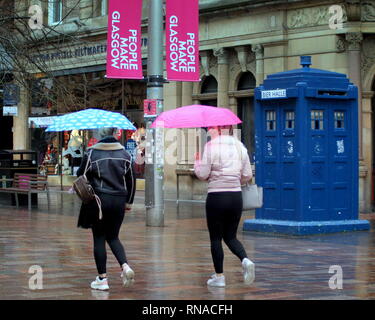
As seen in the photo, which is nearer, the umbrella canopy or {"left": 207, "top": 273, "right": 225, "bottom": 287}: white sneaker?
{"left": 207, "top": 273, "right": 225, "bottom": 287}: white sneaker

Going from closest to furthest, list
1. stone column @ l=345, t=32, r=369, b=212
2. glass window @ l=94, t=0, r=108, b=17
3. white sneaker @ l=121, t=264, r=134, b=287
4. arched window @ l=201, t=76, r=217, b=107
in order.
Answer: white sneaker @ l=121, t=264, r=134, b=287 → stone column @ l=345, t=32, r=369, b=212 → arched window @ l=201, t=76, r=217, b=107 → glass window @ l=94, t=0, r=108, b=17

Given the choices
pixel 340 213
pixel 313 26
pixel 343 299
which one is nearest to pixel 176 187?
pixel 313 26

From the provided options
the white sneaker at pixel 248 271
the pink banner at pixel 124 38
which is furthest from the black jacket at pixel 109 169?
the pink banner at pixel 124 38

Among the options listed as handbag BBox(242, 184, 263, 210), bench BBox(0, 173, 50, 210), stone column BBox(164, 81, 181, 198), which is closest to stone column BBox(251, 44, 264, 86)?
stone column BBox(164, 81, 181, 198)

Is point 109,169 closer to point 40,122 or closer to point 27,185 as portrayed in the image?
point 27,185

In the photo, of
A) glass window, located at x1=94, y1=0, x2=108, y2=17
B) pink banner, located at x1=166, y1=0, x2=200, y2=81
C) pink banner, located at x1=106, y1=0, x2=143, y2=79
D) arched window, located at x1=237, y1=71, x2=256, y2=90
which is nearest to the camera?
pink banner, located at x1=106, y1=0, x2=143, y2=79

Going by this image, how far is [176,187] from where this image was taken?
83.6 feet

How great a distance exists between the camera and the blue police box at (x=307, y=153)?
14.9 meters

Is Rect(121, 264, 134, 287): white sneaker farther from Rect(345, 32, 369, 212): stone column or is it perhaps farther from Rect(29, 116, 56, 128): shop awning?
Rect(29, 116, 56, 128): shop awning

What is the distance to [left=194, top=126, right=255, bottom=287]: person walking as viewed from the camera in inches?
362

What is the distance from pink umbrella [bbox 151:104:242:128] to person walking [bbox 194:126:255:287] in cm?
28

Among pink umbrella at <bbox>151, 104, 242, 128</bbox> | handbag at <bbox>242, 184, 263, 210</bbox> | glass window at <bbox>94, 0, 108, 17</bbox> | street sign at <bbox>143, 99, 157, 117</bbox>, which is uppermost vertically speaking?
glass window at <bbox>94, 0, 108, 17</bbox>

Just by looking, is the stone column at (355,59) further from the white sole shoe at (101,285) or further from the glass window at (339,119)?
the white sole shoe at (101,285)
